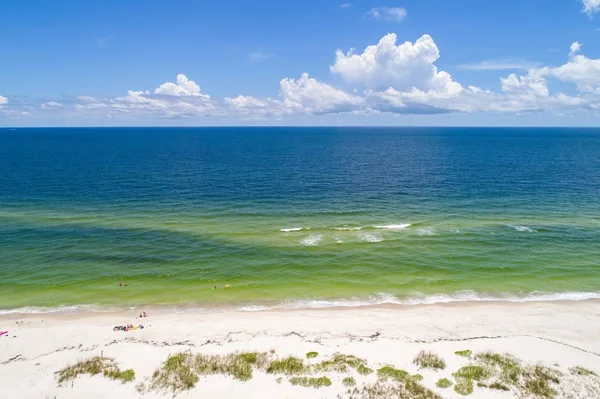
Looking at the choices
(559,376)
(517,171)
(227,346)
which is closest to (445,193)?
(517,171)

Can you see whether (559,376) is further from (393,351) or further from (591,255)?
(591,255)

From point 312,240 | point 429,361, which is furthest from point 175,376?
point 312,240

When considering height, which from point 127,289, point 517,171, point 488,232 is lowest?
point 127,289

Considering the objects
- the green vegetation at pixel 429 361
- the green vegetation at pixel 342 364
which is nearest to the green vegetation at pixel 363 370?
the green vegetation at pixel 342 364

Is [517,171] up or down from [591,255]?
up

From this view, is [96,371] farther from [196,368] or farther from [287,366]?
[287,366]

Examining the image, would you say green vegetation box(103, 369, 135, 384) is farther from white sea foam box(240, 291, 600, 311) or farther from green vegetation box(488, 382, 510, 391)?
green vegetation box(488, 382, 510, 391)
